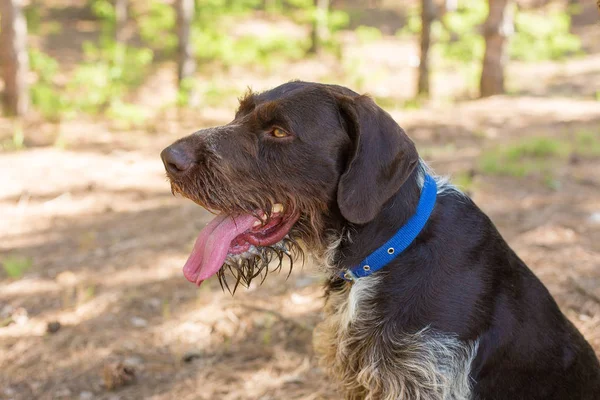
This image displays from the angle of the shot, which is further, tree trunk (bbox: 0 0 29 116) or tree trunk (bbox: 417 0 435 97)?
tree trunk (bbox: 417 0 435 97)

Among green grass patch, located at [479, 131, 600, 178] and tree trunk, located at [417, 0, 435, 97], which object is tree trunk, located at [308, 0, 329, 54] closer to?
tree trunk, located at [417, 0, 435, 97]

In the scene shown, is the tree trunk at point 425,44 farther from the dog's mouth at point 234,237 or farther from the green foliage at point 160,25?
the dog's mouth at point 234,237

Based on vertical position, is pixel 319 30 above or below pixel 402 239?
above

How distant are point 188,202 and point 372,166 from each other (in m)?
4.83

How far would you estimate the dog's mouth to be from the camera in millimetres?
3055

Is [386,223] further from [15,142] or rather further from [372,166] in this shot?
[15,142]

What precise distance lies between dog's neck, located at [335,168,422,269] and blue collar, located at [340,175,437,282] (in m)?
0.03

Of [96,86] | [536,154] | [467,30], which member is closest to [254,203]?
[536,154]

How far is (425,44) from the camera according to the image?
13.7 meters

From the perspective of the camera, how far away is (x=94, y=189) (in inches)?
316

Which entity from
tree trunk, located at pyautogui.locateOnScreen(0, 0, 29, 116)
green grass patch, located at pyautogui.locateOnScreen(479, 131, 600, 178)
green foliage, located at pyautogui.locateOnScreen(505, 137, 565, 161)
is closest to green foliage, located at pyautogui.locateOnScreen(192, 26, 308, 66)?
tree trunk, located at pyautogui.locateOnScreen(0, 0, 29, 116)

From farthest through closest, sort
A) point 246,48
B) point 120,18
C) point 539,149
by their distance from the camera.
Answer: point 246,48
point 120,18
point 539,149

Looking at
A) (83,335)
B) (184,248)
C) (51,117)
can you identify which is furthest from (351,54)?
(83,335)

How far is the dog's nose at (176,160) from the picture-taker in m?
2.98
